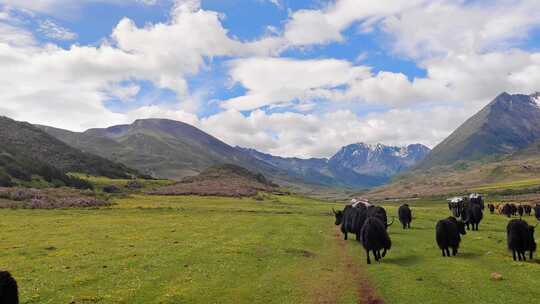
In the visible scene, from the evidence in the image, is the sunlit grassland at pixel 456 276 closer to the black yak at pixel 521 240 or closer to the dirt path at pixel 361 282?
the dirt path at pixel 361 282

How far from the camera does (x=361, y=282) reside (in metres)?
21.7

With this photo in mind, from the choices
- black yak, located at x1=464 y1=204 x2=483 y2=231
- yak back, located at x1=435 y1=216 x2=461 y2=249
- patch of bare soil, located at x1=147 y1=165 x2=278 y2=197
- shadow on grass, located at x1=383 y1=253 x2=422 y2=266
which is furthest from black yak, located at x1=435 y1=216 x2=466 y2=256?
patch of bare soil, located at x1=147 y1=165 x2=278 y2=197

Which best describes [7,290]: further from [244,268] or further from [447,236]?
[447,236]

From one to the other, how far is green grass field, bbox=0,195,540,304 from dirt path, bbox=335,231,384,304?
0.05 meters

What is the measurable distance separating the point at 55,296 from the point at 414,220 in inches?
1794

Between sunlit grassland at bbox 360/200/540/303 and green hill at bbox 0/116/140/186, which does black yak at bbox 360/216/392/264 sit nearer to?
sunlit grassland at bbox 360/200/540/303

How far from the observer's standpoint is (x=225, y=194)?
10619 cm

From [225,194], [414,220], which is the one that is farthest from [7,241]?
[225,194]

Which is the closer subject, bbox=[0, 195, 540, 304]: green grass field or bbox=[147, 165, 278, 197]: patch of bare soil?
bbox=[0, 195, 540, 304]: green grass field

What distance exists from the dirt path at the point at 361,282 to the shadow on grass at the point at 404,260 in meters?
1.98

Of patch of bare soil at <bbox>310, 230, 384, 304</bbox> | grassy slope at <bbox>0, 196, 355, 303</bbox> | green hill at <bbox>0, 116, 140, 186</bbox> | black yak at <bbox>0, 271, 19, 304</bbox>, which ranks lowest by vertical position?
patch of bare soil at <bbox>310, 230, 384, 304</bbox>

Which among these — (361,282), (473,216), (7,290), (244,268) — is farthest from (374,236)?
(473,216)

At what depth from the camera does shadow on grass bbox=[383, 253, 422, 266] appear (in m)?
25.6

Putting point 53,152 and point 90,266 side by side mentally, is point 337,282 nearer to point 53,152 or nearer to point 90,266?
point 90,266
